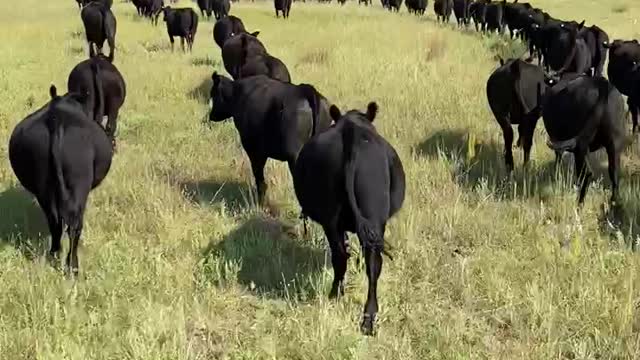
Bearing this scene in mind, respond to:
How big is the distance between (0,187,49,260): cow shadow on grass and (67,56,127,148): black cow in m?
1.36

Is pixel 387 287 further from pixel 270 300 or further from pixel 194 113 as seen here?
pixel 194 113

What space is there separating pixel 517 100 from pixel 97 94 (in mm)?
4864

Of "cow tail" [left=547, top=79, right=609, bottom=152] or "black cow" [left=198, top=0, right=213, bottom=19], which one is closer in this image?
"cow tail" [left=547, top=79, right=609, bottom=152]

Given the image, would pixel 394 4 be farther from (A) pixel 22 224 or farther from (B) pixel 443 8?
(A) pixel 22 224

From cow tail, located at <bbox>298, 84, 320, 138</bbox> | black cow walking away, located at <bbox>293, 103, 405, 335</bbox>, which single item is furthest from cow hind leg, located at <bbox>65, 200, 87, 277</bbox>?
cow tail, located at <bbox>298, 84, 320, 138</bbox>

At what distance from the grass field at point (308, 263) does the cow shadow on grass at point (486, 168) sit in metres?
0.03

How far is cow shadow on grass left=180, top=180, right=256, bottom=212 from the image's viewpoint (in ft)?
23.6

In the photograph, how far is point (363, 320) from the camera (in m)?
4.58

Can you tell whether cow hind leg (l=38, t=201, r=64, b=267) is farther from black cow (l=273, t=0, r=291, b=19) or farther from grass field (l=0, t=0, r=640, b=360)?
black cow (l=273, t=0, r=291, b=19)

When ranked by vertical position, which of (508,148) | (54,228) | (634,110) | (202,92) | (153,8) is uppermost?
(634,110)

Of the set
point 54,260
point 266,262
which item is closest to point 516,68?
point 266,262

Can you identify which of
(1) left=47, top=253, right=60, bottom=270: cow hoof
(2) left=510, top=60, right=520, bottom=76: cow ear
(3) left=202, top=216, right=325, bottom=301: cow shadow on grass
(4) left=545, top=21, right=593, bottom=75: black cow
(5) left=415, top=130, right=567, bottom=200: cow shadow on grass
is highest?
(2) left=510, top=60, right=520, bottom=76: cow ear

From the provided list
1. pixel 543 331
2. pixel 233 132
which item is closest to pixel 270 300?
pixel 543 331

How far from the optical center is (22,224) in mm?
6535
